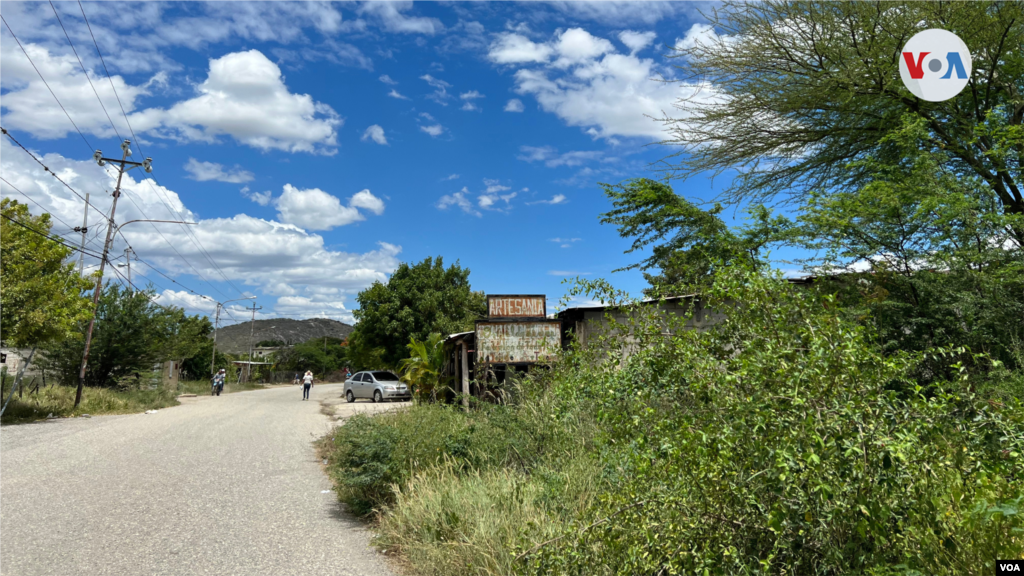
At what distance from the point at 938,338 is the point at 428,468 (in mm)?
6457

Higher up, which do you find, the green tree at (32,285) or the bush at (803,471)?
the green tree at (32,285)

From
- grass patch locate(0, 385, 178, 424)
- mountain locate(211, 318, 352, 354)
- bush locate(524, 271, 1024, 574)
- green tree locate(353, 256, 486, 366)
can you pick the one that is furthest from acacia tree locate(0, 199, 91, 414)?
mountain locate(211, 318, 352, 354)

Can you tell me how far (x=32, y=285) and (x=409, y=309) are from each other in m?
18.0

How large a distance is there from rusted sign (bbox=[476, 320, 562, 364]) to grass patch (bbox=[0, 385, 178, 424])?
14.3m

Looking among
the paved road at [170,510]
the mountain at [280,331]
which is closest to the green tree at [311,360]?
the mountain at [280,331]

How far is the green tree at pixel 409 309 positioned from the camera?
3278 cm

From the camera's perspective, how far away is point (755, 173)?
11.8m

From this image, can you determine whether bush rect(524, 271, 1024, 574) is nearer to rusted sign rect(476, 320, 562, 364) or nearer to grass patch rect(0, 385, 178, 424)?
rusted sign rect(476, 320, 562, 364)

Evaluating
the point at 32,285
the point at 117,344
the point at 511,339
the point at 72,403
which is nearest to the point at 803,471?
the point at 511,339

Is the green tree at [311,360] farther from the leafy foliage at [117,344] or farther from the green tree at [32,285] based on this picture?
the green tree at [32,285]

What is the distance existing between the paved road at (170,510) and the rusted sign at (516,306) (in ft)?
17.4

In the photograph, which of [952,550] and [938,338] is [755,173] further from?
[952,550]

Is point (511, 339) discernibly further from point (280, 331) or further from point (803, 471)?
point (280, 331)

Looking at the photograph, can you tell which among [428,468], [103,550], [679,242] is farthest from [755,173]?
[103,550]
